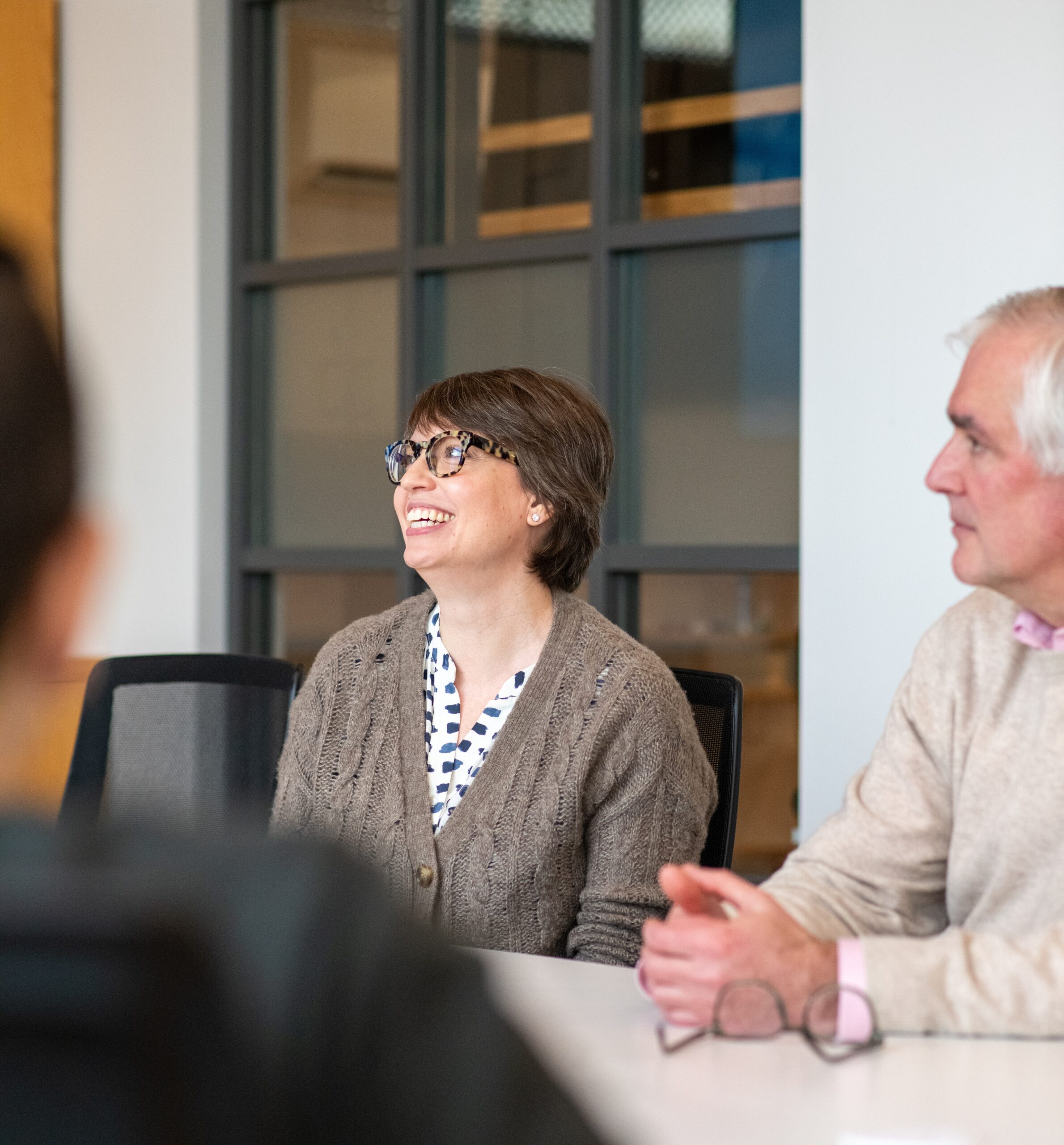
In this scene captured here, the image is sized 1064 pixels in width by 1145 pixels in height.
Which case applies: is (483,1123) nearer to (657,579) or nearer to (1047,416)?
(1047,416)

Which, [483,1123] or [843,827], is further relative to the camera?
[843,827]

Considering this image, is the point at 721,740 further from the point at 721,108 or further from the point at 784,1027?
the point at 721,108

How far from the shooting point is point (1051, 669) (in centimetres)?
161

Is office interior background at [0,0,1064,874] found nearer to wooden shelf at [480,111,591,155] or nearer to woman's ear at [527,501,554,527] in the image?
wooden shelf at [480,111,591,155]

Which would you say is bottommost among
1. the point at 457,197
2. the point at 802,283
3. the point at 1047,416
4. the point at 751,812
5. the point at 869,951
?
the point at 751,812

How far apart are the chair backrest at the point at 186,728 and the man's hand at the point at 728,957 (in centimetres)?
138

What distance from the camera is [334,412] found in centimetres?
436

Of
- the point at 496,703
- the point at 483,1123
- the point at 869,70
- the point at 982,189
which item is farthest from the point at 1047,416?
the point at 869,70

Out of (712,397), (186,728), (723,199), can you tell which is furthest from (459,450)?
(723,199)

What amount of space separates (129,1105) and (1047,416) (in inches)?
54.6

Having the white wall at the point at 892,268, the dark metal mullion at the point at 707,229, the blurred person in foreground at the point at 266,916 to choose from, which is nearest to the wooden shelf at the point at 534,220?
the dark metal mullion at the point at 707,229

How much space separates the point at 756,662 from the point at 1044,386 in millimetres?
2103

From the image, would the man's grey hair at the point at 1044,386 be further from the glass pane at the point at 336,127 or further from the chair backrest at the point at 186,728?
the glass pane at the point at 336,127

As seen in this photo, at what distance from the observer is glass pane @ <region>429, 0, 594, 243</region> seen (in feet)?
12.6
